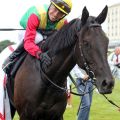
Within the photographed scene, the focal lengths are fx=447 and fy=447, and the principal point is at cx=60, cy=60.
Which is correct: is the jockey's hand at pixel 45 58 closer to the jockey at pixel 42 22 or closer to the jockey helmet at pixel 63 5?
the jockey at pixel 42 22

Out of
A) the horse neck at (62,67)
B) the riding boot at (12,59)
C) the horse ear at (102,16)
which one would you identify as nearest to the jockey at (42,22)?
the riding boot at (12,59)

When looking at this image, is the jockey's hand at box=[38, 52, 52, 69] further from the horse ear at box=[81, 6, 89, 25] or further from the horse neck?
the horse ear at box=[81, 6, 89, 25]

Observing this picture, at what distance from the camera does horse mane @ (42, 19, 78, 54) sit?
571cm

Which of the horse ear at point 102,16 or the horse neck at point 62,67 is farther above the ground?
the horse ear at point 102,16

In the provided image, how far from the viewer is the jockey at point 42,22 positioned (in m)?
6.07

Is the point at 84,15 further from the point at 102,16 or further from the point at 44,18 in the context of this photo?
the point at 44,18

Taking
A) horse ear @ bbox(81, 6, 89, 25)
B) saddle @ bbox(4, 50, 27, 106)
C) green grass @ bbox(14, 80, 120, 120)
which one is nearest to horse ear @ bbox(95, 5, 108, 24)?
horse ear @ bbox(81, 6, 89, 25)

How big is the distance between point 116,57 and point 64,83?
8445 mm

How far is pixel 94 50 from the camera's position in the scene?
5.19 metres

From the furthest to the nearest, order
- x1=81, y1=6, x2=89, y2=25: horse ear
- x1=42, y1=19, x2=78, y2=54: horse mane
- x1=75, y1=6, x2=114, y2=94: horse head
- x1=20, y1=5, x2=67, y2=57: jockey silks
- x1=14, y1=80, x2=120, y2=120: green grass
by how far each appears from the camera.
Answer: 1. x1=14, y1=80, x2=120, y2=120: green grass
2. x1=20, y1=5, x2=67, y2=57: jockey silks
3. x1=42, y1=19, x2=78, y2=54: horse mane
4. x1=81, y1=6, x2=89, y2=25: horse ear
5. x1=75, y1=6, x2=114, y2=94: horse head

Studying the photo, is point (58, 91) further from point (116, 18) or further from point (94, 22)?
point (116, 18)

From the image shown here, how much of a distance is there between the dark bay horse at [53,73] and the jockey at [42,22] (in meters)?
0.16

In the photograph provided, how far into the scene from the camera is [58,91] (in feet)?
20.3

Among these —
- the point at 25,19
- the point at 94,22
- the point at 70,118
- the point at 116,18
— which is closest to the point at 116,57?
the point at 70,118
